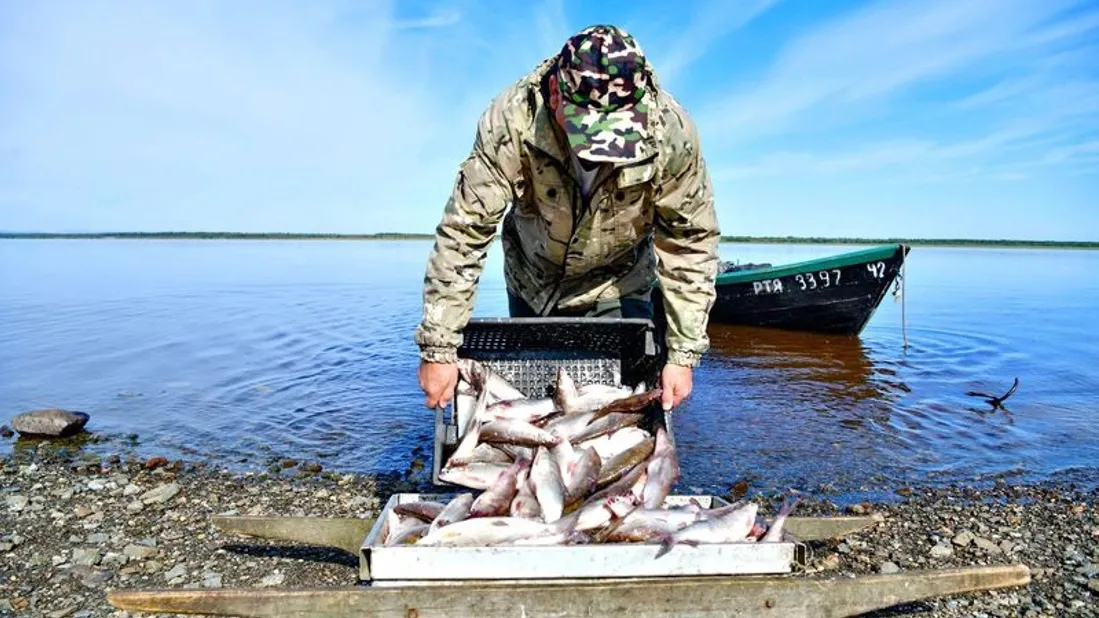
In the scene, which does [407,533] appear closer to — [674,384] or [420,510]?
[420,510]

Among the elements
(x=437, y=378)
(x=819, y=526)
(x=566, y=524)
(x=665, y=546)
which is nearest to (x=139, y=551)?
(x=437, y=378)

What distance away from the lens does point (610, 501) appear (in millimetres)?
3424

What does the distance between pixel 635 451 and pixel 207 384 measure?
319 inches

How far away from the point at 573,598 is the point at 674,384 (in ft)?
4.98

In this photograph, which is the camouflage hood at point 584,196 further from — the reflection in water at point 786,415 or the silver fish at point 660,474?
the reflection in water at point 786,415

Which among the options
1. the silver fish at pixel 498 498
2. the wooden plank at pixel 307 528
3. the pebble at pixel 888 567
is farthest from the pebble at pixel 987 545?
the wooden plank at pixel 307 528

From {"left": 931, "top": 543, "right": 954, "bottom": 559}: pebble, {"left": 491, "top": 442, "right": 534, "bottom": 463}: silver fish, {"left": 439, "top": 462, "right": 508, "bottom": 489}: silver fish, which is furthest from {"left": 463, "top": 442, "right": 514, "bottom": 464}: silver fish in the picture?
{"left": 931, "top": 543, "right": 954, "bottom": 559}: pebble

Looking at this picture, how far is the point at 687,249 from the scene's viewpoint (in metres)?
4.19

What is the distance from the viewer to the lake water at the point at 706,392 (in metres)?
6.82

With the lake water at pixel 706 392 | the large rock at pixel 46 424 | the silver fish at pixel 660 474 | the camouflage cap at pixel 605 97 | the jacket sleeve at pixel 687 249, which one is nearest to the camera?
the camouflage cap at pixel 605 97

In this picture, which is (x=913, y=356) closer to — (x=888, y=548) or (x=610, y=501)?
(x=888, y=548)

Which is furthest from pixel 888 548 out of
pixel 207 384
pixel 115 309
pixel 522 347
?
pixel 115 309

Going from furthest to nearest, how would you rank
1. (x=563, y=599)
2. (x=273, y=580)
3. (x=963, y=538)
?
(x=963, y=538) → (x=273, y=580) → (x=563, y=599)

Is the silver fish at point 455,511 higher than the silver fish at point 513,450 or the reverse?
the reverse
